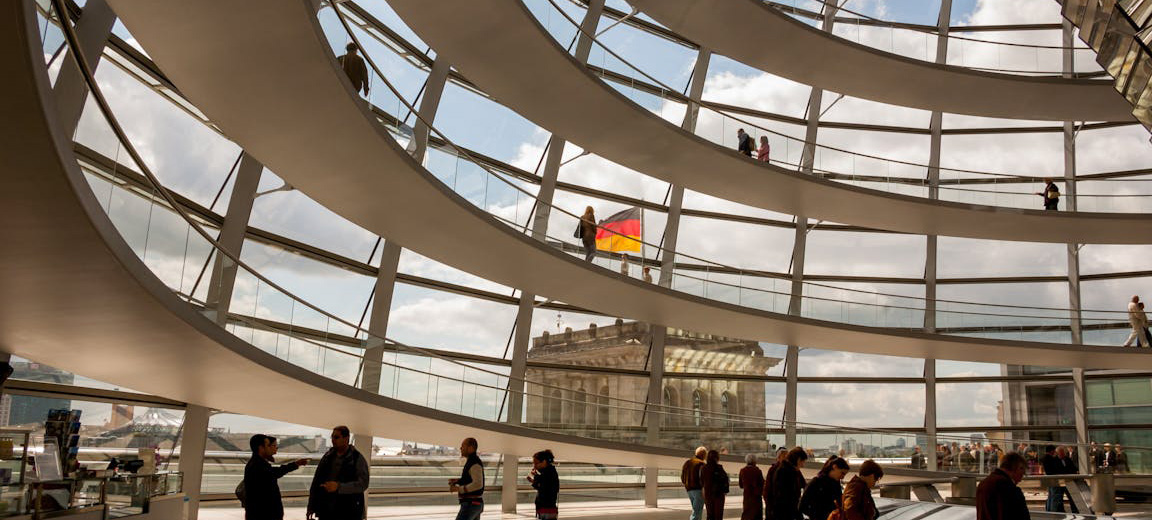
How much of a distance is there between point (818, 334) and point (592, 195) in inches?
267

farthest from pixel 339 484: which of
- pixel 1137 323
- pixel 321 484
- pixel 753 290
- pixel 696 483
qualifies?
pixel 1137 323

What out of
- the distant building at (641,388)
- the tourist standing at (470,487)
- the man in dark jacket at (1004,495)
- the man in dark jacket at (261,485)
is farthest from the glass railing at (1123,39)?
the man in dark jacket at (261,485)

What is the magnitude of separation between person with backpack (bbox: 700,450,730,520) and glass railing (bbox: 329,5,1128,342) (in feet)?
20.0

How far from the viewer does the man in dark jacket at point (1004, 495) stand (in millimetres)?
7184

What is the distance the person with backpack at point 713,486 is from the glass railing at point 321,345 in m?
5.00

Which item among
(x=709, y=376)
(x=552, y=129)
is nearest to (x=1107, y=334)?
(x=709, y=376)

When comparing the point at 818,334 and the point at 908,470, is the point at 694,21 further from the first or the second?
the point at 908,470

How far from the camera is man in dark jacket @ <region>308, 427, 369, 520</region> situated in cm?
816

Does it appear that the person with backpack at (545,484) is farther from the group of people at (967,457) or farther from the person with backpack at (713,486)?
the group of people at (967,457)

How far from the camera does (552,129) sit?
19.9 meters

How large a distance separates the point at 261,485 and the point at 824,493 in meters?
5.30

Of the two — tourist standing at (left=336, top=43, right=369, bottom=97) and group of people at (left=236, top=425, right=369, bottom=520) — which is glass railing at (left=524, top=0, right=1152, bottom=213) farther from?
group of people at (left=236, top=425, right=369, bottom=520)

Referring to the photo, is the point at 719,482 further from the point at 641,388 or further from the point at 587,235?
the point at 641,388

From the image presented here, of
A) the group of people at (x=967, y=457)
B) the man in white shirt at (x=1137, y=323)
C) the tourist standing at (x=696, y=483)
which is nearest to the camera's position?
the tourist standing at (x=696, y=483)
